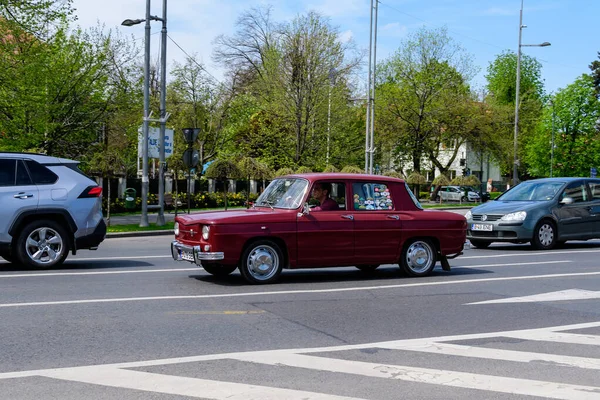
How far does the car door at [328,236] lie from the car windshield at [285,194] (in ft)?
1.03

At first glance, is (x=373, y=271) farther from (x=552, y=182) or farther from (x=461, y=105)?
(x=461, y=105)

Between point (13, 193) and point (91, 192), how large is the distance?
126 centimetres

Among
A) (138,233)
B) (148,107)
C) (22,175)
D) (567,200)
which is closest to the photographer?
(22,175)

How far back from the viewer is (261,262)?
35.0ft

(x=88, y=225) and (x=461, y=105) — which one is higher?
(x=461, y=105)

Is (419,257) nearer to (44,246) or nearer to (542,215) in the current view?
(44,246)

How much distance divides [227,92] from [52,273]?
163 ft

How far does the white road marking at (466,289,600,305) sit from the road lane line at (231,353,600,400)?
3803 mm

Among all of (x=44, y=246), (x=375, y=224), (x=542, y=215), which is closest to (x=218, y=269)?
(x=375, y=224)

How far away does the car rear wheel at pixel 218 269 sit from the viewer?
36.6 ft

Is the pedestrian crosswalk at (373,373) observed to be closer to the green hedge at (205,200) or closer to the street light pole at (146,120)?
the street light pole at (146,120)

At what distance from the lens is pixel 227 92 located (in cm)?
6044

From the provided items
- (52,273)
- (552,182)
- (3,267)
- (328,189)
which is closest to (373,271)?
(328,189)

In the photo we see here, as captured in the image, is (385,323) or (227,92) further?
(227,92)
